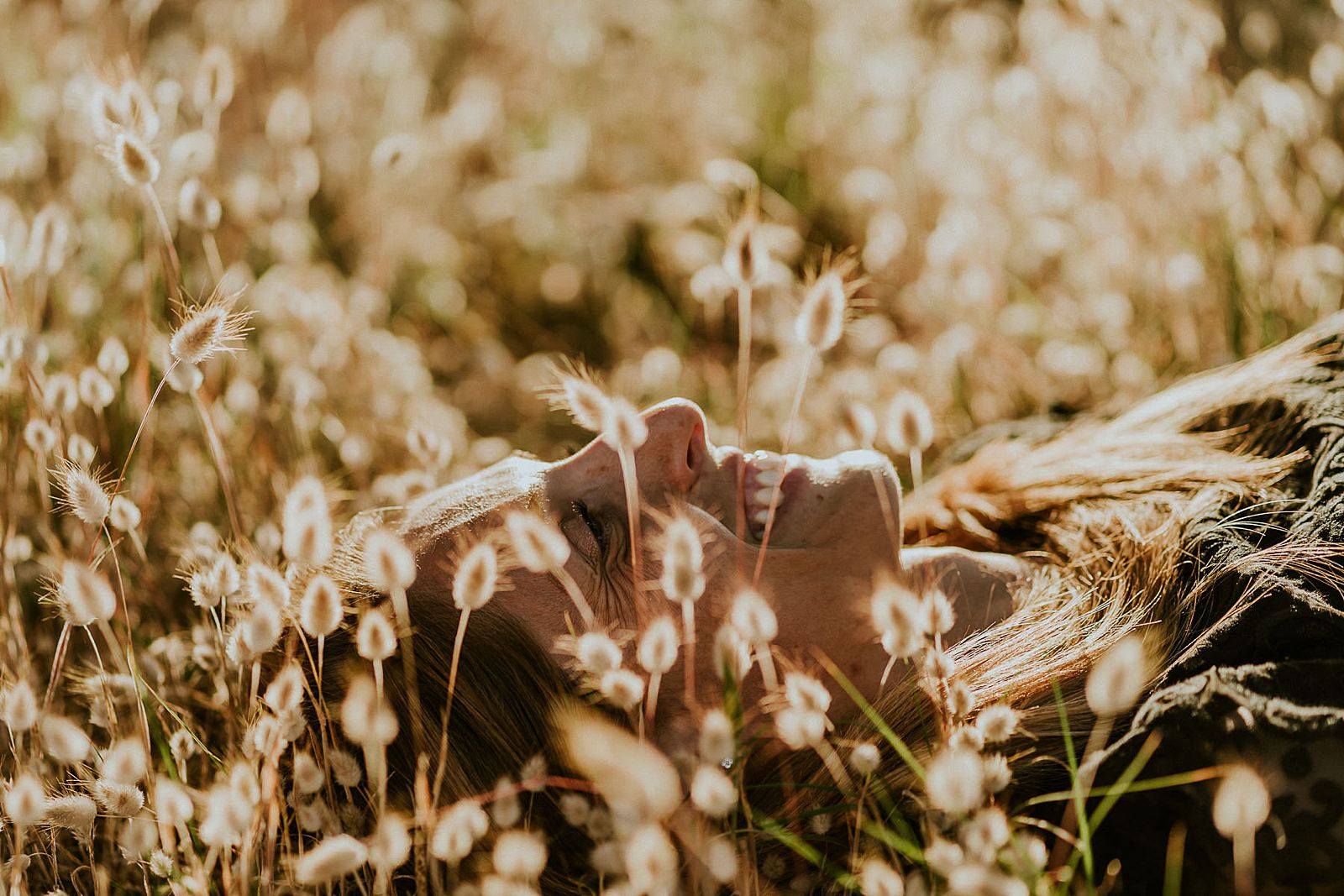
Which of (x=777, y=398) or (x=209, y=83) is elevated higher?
(x=209, y=83)

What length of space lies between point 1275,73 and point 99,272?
395 centimetres

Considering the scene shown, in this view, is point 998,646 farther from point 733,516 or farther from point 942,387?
point 942,387

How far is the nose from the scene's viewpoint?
188 centimetres

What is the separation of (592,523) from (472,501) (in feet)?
0.69

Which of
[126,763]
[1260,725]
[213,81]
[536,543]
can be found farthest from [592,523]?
[213,81]

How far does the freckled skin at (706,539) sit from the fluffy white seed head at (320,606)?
0.56 m

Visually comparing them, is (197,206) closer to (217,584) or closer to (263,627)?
(217,584)

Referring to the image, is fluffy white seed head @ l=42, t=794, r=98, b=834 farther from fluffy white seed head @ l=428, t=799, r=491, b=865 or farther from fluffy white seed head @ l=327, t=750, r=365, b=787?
fluffy white seed head @ l=428, t=799, r=491, b=865

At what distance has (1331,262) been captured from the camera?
2820mm

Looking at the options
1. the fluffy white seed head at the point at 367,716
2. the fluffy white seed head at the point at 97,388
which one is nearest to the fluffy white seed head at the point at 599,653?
the fluffy white seed head at the point at 367,716

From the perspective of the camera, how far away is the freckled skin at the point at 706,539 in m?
1.80

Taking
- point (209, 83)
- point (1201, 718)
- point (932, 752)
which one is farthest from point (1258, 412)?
point (209, 83)

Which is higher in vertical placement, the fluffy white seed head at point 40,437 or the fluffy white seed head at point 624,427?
the fluffy white seed head at point 624,427

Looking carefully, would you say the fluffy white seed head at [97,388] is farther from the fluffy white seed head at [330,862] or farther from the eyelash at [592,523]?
the fluffy white seed head at [330,862]
